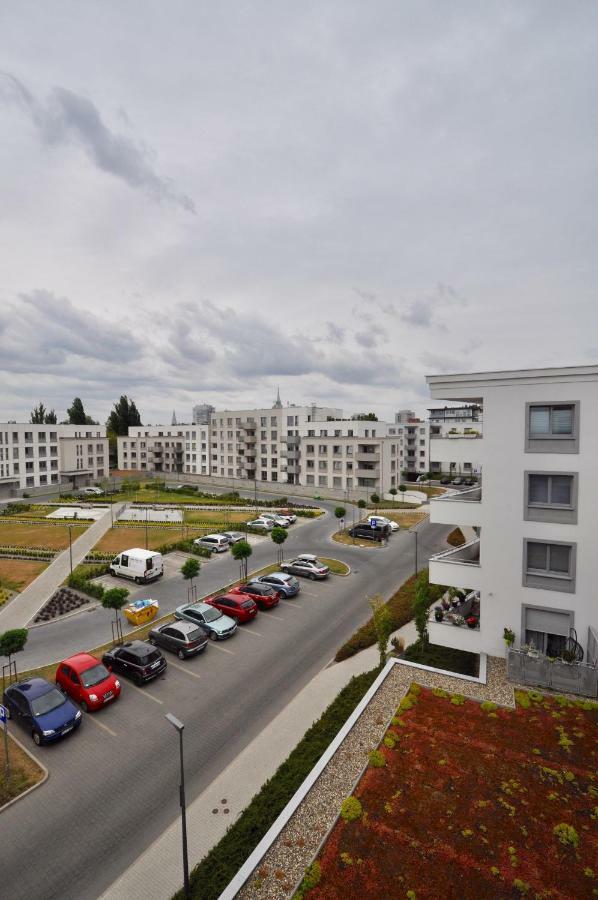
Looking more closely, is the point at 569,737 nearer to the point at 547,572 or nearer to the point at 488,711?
the point at 488,711

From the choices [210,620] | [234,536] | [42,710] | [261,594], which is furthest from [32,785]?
[234,536]

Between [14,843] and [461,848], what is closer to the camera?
[461,848]

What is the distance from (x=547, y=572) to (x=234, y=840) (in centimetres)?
1417

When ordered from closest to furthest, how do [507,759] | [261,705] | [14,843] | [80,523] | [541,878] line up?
[541,878]
[14,843]
[507,759]
[261,705]
[80,523]

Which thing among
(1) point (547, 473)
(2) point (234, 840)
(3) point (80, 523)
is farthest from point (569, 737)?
(3) point (80, 523)

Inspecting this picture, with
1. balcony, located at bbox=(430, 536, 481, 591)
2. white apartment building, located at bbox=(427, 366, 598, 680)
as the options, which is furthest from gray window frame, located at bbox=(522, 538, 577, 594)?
balcony, located at bbox=(430, 536, 481, 591)

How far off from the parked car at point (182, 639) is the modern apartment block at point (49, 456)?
63069 millimetres

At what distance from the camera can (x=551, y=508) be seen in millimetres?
17297

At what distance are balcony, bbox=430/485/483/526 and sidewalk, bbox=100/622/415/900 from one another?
311 inches

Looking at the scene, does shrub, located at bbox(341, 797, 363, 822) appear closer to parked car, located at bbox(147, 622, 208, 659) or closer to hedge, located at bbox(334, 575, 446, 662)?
hedge, located at bbox(334, 575, 446, 662)

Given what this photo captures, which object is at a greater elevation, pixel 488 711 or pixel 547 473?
pixel 547 473

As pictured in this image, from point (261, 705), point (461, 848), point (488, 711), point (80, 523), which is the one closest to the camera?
point (461, 848)

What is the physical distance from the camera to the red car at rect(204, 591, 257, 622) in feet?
80.2

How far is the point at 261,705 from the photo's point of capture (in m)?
17.2
